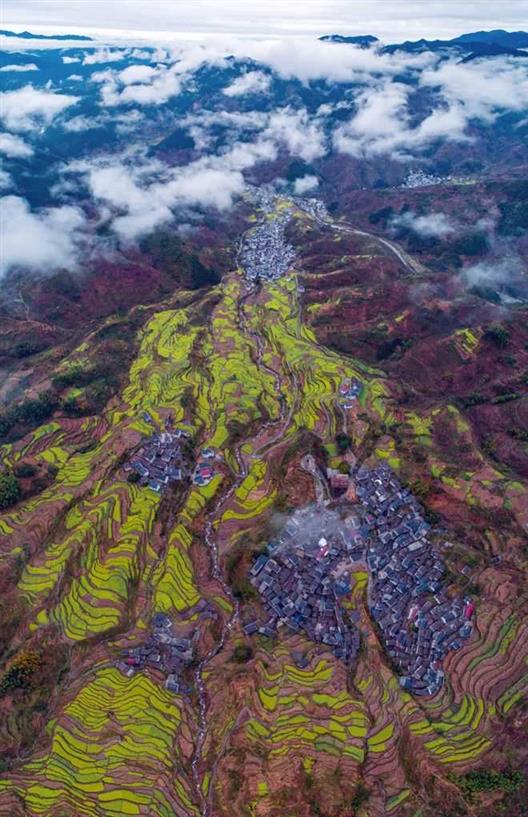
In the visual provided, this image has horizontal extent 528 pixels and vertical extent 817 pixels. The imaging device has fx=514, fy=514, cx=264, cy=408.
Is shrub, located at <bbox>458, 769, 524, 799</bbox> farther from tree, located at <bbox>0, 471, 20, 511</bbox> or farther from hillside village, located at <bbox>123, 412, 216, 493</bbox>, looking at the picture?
tree, located at <bbox>0, 471, 20, 511</bbox>

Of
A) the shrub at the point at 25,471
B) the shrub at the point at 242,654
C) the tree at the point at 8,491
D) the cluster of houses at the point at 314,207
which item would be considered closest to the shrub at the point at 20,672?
the shrub at the point at 242,654

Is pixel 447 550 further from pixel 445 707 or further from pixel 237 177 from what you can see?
pixel 237 177

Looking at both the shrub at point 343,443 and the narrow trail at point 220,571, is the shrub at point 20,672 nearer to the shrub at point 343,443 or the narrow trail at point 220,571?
the narrow trail at point 220,571

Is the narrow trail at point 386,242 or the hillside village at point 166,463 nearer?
the hillside village at point 166,463

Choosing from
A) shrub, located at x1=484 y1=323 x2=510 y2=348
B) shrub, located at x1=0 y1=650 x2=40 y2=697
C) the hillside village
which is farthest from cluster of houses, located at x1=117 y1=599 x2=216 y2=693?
shrub, located at x1=484 y1=323 x2=510 y2=348

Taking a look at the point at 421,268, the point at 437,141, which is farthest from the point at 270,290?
the point at 437,141

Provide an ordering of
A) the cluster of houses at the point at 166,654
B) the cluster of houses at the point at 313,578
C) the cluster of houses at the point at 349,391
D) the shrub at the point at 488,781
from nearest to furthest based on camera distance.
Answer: the shrub at the point at 488,781 → the cluster of houses at the point at 166,654 → the cluster of houses at the point at 313,578 → the cluster of houses at the point at 349,391
